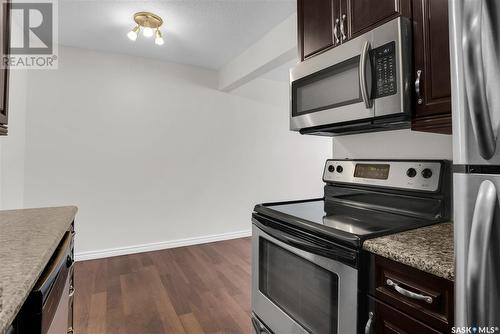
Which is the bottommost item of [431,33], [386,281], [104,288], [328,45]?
[104,288]

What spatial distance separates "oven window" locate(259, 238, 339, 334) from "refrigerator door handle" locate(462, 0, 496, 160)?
26.0 inches

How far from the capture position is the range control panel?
1.24 metres

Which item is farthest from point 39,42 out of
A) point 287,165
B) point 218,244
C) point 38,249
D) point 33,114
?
point 287,165

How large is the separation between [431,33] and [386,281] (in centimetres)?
95

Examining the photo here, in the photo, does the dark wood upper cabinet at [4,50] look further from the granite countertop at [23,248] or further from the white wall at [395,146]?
the white wall at [395,146]

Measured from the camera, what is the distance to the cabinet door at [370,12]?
1.13 meters

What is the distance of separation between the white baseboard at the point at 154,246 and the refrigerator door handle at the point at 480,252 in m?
3.31

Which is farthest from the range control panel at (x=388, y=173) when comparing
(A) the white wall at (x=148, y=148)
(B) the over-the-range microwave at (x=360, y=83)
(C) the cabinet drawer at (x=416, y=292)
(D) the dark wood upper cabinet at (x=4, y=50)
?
(A) the white wall at (x=148, y=148)

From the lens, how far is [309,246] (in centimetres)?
109

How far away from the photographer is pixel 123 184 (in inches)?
125

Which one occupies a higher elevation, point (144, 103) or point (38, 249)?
→ point (144, 103)

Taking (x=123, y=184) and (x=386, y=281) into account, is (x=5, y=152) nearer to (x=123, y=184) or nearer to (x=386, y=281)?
(x=123, y=184)

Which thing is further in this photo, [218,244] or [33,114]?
[218,244]

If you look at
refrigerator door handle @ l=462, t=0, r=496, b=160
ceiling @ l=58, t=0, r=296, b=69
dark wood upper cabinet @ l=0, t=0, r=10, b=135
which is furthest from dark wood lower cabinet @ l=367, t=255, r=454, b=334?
ceiling @ l=58, t=0, r=296, b=69
